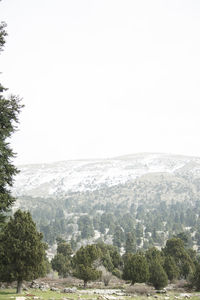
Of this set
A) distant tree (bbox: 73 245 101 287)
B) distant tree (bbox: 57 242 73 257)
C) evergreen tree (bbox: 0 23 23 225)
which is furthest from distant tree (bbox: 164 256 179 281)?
evergreen tree (bbox: 0 23 23 225)

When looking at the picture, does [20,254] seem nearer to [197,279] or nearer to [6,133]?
[6,133]

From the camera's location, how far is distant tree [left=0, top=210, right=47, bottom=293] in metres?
28.4

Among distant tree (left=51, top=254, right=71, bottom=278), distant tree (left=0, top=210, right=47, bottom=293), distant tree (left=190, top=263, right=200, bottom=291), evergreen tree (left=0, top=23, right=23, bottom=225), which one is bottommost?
distant tree (left=51, top=254, right=71, bottom=278)

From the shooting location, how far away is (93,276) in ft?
152

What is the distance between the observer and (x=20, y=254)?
28.6 m

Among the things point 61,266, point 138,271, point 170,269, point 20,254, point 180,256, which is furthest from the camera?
point 61,266

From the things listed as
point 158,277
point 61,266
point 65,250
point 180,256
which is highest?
point 158,277

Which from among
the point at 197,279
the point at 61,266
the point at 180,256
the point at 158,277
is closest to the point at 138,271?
the point at 158,277

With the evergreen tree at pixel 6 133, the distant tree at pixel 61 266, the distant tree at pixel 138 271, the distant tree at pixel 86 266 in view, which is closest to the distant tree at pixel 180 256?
the distant tree at pixel 138 271

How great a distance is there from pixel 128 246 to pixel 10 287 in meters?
75.3

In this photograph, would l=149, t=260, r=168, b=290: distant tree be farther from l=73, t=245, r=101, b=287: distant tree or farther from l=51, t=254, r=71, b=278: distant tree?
Result: l=51, t=254, r=71, b=278: distant tree

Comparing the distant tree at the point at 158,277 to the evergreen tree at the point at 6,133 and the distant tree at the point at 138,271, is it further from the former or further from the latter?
the evergreen tree at the point at 6,133

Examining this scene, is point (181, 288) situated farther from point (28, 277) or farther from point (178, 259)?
point (28, 277)

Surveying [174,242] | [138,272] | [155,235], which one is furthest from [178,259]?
[155,235]
